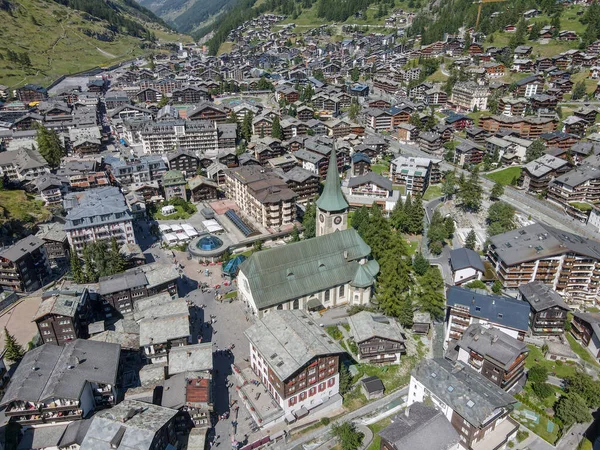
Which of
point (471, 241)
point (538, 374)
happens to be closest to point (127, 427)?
point (538, 374)

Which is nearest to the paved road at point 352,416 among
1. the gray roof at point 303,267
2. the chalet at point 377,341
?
the chalet at point 377,341

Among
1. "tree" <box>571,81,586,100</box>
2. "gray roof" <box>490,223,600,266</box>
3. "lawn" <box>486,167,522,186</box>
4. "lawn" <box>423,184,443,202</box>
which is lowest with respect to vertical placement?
"lawn" <box>423,184,443,202</box>

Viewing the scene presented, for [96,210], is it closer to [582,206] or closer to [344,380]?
[344,380]

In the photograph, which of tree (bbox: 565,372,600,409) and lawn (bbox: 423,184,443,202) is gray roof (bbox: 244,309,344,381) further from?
lawn (bbox: 423,184,443,202)

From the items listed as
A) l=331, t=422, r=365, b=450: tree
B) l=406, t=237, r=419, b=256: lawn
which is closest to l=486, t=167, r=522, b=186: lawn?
l=406, t=237, r=419, b=256: lawn

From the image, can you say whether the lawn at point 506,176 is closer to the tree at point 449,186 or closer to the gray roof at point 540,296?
the tree at point 449,186
